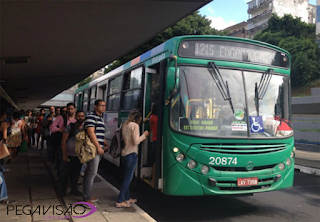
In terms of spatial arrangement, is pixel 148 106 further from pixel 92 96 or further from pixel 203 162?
pixel 92 96

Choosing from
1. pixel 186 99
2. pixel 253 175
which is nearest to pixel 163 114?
pixel 186 99

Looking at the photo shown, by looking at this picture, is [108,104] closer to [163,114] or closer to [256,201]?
[163,114]

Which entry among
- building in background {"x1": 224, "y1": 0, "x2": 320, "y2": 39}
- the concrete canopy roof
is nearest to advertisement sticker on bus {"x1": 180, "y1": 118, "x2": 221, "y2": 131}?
the concrete canopy roof

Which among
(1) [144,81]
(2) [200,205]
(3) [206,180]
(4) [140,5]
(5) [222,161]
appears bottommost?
(2) [200,205]

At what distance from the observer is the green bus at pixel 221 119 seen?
15.8ft

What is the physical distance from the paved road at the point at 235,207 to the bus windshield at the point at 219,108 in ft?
4.75

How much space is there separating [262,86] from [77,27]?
409cm

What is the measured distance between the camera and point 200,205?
19.2 feet

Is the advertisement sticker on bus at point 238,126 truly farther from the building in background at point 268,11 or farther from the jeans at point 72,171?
the building in background at point 268,11

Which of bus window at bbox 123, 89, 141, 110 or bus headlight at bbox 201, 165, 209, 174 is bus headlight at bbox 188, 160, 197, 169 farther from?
bus window at bbox 123, 89, 141, 110

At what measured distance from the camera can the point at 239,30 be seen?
219 ft

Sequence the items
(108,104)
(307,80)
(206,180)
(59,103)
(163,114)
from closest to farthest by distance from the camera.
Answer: (206,180), (163,114), (108,104), (307,80), (59,103)

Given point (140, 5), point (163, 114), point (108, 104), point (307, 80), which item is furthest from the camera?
point (307, 80)

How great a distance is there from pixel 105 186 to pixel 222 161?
2848 millimetres
